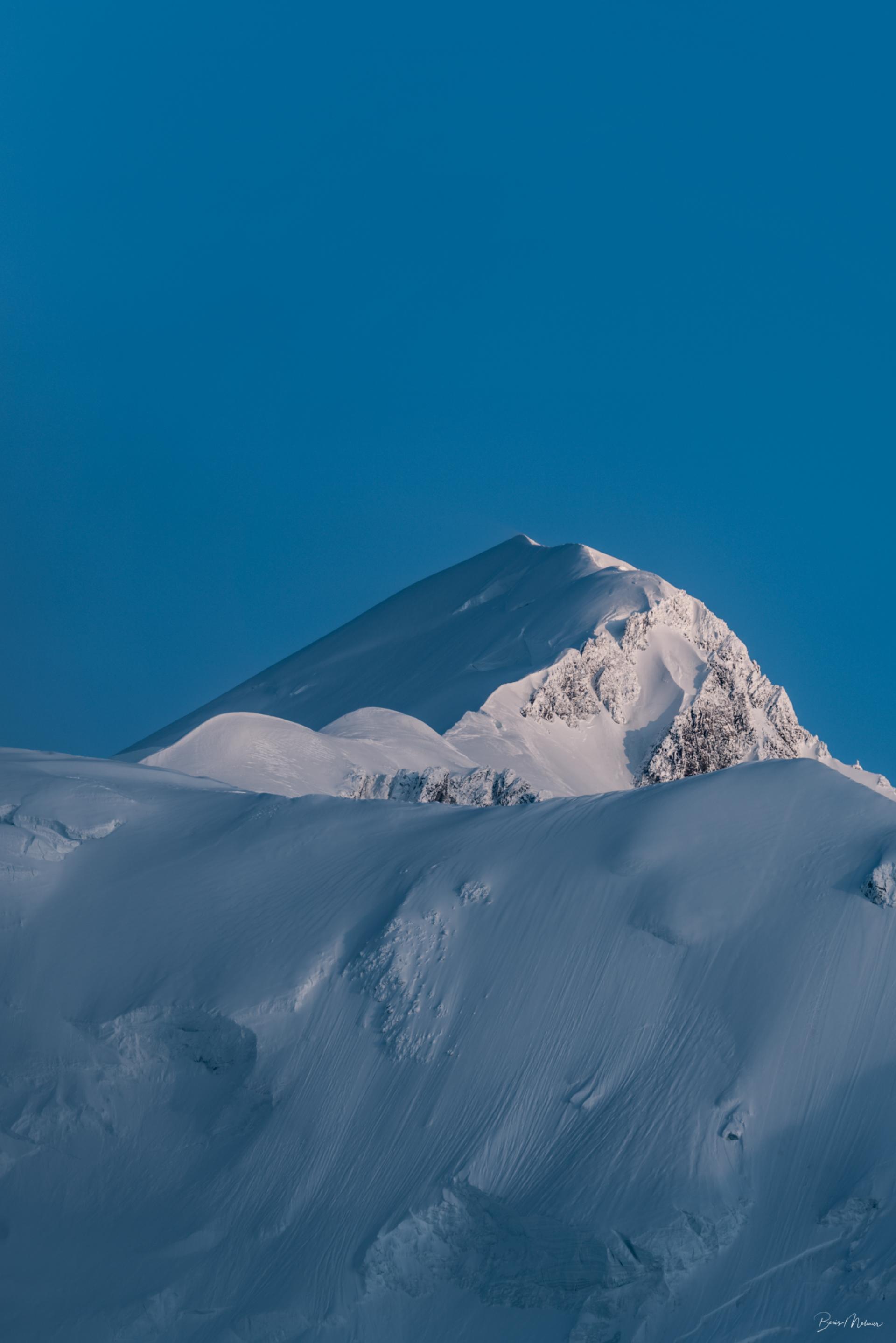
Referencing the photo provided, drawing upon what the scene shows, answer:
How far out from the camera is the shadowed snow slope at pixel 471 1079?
30.5 feet

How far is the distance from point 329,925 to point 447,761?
15.9m

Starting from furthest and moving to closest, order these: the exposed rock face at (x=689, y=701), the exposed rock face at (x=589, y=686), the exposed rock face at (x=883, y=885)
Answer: the exposed rock face at (x=689, y=701), the exposed rock face at (x=589, y=686), the exposed rock face at (x=883, y=885)

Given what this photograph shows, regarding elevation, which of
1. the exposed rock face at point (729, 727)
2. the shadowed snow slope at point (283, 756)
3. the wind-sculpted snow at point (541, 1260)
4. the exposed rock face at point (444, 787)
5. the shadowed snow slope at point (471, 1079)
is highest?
the exposed rock face at point (729, 727)

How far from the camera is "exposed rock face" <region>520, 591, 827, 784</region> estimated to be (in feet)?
117

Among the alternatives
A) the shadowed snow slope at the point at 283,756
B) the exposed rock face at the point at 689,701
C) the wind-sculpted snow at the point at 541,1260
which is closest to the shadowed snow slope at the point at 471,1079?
the wind-sculpted snow at the point at 541,1260

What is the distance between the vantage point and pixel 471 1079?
10812 mm

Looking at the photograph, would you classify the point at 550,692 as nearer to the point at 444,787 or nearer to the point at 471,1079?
the point at 444,787

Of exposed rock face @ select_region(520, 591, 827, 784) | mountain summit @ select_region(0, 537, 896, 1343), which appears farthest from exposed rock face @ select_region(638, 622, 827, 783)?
mountain summit @ select_region(0, 537, 896, 1343)

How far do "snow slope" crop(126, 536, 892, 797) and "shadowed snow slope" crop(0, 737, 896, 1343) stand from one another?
12756 mm

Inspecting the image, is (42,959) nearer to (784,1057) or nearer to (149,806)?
(149,806)

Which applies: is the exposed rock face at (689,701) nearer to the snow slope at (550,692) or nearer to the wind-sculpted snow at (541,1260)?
the snow slope at (550,692)

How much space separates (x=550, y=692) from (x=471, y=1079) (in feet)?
81.9

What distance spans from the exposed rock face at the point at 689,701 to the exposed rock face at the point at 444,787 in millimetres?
9061

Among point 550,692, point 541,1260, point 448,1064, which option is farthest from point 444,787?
point 541,1260
